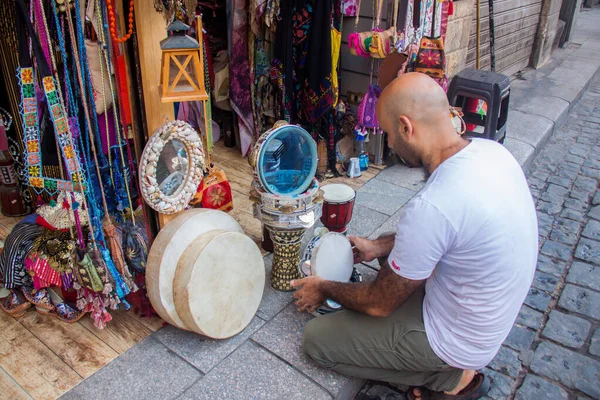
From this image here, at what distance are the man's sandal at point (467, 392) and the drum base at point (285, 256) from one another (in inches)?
38.2

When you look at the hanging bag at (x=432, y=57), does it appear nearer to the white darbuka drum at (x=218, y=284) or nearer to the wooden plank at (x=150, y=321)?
the white darbuka drum at (x=218, y=284)

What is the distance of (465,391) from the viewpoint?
2.49 m

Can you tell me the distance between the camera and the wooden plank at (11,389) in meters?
2.42

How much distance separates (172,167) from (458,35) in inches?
152

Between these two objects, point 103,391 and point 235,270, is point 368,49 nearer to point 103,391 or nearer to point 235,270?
point 235,270

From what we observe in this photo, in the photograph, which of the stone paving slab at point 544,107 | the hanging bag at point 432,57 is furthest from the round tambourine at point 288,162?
the stone paving slab at point 544,107

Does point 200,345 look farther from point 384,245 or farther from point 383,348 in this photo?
point 384,245

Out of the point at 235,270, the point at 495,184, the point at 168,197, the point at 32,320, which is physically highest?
the point at 495,184

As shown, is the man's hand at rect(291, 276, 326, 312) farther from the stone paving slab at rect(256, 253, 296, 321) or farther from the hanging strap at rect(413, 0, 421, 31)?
the hanging strap at rect(413, 0, 421, 31)

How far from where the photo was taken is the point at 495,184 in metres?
2.08

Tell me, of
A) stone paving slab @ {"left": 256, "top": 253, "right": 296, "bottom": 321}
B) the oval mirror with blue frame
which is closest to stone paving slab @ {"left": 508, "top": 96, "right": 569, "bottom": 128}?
the oval mirror with blue frame

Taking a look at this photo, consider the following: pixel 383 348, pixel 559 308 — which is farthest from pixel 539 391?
pixel 383 348

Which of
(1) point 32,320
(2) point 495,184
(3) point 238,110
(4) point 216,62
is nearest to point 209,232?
(1) point 32,320

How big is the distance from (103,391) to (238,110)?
3016mm
